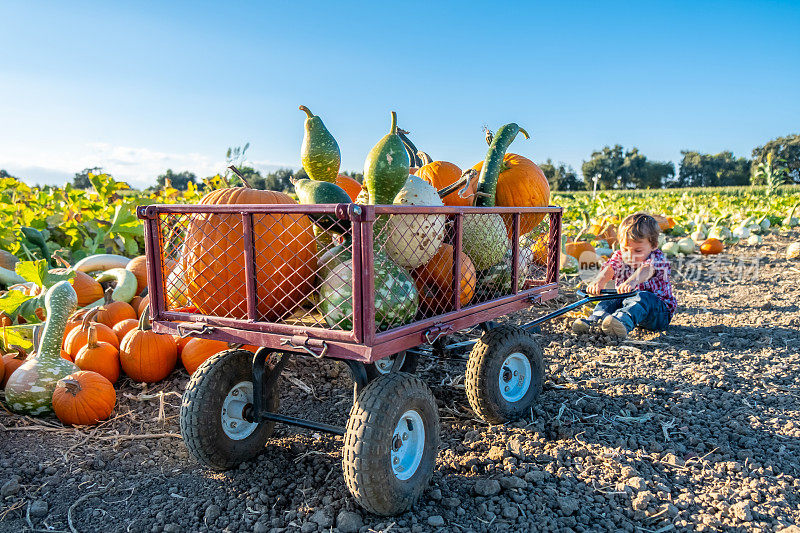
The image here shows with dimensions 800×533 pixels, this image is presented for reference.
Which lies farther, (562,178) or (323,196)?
(562,178)

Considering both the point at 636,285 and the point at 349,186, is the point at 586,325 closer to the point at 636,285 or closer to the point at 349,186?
the point at 636,285

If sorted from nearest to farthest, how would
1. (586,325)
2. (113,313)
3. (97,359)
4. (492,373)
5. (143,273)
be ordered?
(492,373), (97,359), (113,313), (143,273), (586,325)

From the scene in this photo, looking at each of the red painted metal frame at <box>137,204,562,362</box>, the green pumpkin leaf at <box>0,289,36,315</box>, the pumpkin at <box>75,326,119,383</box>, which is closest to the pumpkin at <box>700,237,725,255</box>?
the red painted metal frame at <box>137,204,562,362</box>

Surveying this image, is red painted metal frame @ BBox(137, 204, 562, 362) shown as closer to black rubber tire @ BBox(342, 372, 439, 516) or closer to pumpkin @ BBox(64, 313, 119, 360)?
black rubber tire @ BBox(342, 372, 439, 516)

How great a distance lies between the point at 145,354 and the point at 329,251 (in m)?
2.02

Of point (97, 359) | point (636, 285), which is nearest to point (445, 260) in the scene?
point (97, 359)

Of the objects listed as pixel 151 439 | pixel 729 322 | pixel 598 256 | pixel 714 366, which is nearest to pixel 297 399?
pixel 151 439

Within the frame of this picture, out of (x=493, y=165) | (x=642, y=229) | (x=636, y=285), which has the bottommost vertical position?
(x=636, y=285)

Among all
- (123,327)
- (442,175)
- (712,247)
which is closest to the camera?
(442,175)

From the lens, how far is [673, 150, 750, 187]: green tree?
2702 inches

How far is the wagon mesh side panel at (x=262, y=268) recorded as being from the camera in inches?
91.5

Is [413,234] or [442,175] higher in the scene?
[442,175]

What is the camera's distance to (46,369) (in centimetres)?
336

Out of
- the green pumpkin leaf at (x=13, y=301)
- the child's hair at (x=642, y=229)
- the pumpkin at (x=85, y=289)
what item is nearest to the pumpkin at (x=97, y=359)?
the green pumpkin leaf at (x=13, y=301)
